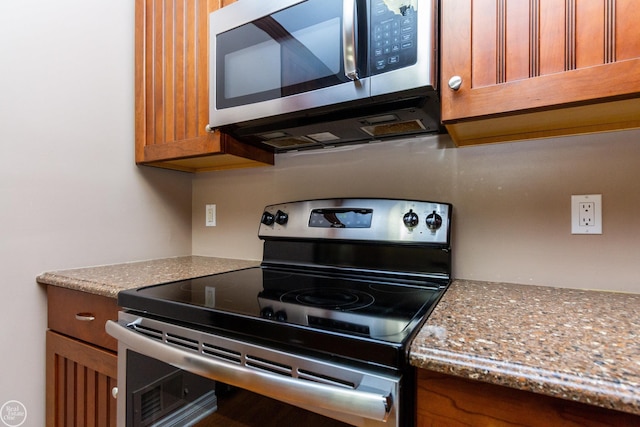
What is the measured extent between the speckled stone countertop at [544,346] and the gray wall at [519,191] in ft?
0.56

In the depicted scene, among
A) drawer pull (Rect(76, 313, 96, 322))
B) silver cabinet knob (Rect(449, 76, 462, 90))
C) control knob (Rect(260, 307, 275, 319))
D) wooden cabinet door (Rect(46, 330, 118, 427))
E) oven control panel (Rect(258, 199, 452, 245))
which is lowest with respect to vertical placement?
wooden cabinet door (Rect(46, 330, 118, 427))

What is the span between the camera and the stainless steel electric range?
1.83ft

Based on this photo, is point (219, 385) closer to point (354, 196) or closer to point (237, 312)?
point (237, 312)

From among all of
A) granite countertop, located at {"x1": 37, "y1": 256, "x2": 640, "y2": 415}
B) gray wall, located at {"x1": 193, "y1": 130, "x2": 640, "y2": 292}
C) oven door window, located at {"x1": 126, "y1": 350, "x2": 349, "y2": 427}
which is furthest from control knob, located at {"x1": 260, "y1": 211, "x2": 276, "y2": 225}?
oven door window, located at {"x1": 126, "y1": 350, "x2": 349, "y2": 427}

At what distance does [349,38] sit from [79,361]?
1297mm

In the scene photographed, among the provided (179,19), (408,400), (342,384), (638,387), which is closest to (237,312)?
(342,384)

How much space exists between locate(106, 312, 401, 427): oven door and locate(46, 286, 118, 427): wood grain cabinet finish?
0.14 meters

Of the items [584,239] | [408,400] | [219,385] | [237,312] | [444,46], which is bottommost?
[219,385]

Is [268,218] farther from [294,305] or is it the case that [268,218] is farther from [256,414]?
[256,414]

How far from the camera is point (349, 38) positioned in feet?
2.62

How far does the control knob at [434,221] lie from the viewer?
1009mm

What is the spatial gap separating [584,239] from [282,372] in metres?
0.94

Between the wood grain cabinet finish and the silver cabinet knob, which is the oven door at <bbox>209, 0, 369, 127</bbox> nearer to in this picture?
the silver cabinet knob

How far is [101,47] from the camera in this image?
1.31m
